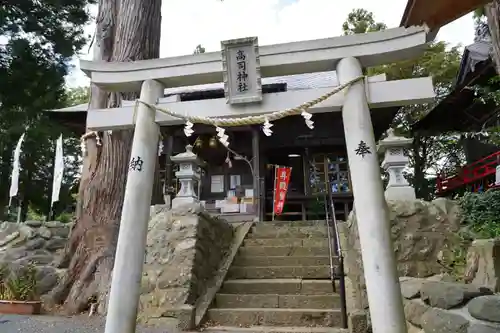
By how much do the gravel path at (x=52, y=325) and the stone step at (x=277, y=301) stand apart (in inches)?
43.5

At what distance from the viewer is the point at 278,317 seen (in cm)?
466

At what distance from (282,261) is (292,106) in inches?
137

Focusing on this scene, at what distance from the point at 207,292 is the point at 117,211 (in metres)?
1.95

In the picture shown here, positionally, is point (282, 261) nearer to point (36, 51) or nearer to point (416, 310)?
point (416, 310)

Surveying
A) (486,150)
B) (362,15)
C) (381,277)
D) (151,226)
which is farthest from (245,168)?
(362,15)

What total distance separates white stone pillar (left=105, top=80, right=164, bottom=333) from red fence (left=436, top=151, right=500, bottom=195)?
30.2ft

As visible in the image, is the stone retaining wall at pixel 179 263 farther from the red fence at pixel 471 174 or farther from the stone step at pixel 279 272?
the red fence at pixel 471 174

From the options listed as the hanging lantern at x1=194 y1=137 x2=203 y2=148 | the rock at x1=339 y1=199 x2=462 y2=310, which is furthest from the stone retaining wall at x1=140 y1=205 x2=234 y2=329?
the hanging lantern at x1=194 y1=137 x2=203 y2=148

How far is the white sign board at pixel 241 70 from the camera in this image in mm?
3516

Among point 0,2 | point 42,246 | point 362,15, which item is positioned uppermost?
point 362,15

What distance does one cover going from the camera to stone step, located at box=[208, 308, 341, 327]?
4594 millimetres

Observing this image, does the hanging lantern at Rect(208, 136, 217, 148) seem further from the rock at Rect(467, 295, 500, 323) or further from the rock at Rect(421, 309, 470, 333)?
the rock at Rect(467, 295, 500, 323)

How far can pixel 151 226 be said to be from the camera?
5.84 metres

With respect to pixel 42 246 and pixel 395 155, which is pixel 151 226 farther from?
pixel 395 155
